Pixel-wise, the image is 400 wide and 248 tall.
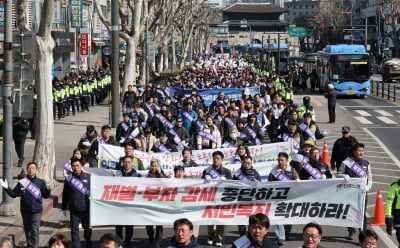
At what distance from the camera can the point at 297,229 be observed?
14094 mm

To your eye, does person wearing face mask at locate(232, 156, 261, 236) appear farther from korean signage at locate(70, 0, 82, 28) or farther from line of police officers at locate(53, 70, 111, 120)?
korean signage at locate(70, 0, 82, 28)

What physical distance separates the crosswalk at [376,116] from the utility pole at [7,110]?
68.1ft

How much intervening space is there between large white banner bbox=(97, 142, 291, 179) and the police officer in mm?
2323

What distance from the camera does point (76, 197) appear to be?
12.3 m

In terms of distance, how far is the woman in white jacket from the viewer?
64.1 feet

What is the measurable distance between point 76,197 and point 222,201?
2105 mm

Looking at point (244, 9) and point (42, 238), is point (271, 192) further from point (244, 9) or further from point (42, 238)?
point (244, 9)

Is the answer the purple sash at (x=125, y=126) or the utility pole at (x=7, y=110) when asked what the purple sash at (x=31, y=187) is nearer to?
the utility pole at (x=7, y=110)

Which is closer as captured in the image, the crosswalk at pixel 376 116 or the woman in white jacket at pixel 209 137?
the woman in white jacket at pixel 209 137

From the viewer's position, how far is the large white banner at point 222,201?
12281 millimetres

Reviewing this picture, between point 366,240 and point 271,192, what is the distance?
4.45 m

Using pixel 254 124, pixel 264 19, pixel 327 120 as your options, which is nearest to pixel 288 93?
pixel 327 120

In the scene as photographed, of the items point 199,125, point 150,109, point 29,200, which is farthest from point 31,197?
point 150,109

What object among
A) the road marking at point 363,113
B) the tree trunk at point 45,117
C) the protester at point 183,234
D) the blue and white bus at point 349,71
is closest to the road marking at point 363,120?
the road marking at point 363,113
